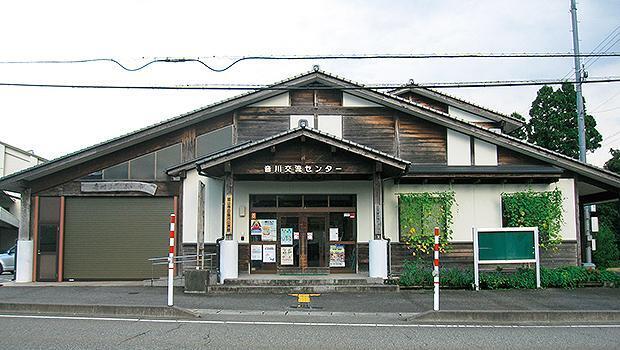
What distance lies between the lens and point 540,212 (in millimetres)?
18297

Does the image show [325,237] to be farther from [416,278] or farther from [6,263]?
[6,263]

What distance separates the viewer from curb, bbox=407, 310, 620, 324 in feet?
37.0

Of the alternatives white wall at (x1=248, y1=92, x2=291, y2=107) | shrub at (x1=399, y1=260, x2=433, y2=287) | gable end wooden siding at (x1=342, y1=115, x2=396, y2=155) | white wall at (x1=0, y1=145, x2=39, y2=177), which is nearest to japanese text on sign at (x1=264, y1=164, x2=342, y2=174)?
gable end wooden siding at (x1=342, y1=115, x2=396, y2=155)

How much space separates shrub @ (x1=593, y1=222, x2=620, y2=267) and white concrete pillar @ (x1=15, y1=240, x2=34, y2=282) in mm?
22764

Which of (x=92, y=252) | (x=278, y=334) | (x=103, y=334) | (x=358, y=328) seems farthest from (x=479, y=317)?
(x=92, y=252)

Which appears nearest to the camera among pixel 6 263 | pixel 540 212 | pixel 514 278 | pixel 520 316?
pixel 520 316

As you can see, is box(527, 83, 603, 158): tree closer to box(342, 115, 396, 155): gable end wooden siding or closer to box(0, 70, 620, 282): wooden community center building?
box(0, 70, 620, 282): wooden community center building

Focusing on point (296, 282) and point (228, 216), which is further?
point (228, 216)

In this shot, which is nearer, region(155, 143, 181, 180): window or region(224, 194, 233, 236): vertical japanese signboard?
region(224, 194, 233, 236): vertical japanese signboard

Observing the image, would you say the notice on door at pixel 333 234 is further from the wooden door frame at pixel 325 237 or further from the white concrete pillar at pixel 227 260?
the white concrete pillar at pixel 227 260

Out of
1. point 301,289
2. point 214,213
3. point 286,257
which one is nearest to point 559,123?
point 286,257

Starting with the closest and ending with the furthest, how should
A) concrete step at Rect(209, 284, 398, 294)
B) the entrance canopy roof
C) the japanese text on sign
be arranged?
1. concrete step at Rect(209, 284, 398, 294)
2. the entrance canopy roof
3. the japanese text on sign

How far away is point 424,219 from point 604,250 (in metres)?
11.9

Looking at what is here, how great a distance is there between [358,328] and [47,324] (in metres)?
5.73
